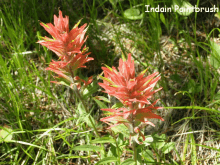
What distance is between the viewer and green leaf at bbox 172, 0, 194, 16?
2.35 meters

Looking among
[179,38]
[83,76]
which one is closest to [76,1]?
A: [83,76]

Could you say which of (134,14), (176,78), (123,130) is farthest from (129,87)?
(134,14)

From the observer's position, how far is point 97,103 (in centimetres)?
181

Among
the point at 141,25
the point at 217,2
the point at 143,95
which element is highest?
the point at 217,2

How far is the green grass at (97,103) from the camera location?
6.22 feet

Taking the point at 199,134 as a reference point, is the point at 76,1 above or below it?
above

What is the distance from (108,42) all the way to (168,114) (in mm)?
1118

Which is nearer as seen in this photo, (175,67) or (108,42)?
(175,67)

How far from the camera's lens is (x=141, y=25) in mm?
2662

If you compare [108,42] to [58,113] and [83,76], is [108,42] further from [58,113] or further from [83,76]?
[58,113]

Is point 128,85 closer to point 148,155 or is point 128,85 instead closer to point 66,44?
point 66,44

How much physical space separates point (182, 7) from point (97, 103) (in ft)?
4.64

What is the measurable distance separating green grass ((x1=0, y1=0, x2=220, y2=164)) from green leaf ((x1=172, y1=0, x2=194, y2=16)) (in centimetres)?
8

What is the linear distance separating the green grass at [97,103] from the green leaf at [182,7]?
8 centimetres
